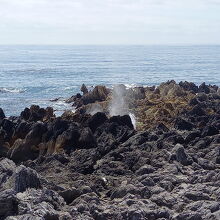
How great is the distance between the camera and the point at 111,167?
31328 millimetres

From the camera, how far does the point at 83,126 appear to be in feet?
134

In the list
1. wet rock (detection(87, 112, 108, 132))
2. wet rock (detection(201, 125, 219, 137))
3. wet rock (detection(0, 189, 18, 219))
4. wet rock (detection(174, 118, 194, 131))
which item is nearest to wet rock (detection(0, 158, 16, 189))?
wet rock (detection(0, 189, 18, 219))

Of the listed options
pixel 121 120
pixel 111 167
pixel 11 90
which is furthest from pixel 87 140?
pixel 11 90

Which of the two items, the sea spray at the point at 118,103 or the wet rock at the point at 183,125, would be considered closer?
the wet rock at the point at 183,125

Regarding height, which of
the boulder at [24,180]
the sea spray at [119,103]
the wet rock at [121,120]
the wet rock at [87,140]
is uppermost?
the boulder at [24,180]

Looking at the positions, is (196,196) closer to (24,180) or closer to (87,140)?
(24,180)

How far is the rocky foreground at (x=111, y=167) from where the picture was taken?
21.6m

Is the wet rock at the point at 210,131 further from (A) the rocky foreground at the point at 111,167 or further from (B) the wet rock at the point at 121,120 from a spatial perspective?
(B) the wet rock at the point at 121,120

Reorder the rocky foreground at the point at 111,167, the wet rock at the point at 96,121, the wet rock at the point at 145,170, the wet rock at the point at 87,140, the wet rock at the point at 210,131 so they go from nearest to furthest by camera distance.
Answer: the rocky foreground at the point at 111,167
the wet rock at the point at 145,170
the wet rock at the point at 87,140
the wet rock at the point at 210,131
the wet rock at the point at 96,121

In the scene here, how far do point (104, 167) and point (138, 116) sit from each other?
2289 cm

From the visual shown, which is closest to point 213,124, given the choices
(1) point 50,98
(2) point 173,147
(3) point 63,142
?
(2) point 173,147

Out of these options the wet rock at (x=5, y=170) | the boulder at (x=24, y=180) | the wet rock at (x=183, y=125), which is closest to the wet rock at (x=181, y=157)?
the wet rock at (x=5, y=170)

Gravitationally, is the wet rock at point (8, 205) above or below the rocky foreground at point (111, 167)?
above

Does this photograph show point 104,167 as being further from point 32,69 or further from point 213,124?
point 32,69
